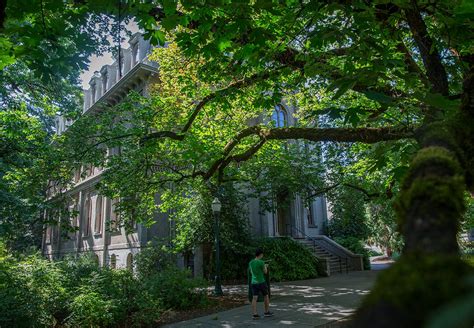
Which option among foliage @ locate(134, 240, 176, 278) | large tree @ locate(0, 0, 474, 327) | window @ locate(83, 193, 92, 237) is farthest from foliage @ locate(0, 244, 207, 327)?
window @ locate(83, 193, 92, 237)

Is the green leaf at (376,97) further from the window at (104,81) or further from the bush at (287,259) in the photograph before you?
the window at (104,81)

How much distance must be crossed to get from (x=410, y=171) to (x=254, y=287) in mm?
9652

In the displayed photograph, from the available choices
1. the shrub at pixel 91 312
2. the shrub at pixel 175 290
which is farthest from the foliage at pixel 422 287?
the shrub at pixel 175 290

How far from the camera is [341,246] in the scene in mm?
25156

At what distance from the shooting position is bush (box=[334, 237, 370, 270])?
25.2m

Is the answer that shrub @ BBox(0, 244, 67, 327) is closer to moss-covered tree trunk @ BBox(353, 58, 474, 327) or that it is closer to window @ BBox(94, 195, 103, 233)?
moss-covered tree trunk @ BBox(353, 58, 474, 327)

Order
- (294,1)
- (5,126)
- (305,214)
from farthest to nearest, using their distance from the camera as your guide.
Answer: (305,214)
(5,126)
(294,1)

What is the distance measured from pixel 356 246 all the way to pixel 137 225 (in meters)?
15.4

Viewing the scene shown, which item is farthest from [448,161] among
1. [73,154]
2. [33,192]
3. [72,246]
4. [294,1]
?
[72,246]

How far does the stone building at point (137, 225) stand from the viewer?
73.8ft

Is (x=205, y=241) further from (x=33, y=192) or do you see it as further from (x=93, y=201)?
(x=93, y=201)

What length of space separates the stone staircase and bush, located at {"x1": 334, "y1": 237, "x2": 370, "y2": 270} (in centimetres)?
108

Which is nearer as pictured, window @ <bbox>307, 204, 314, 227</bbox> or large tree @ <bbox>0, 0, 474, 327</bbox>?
large tree @ <bbox>0, 0, 474, 327</bbox>

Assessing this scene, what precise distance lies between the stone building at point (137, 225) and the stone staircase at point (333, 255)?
83 millimetres
